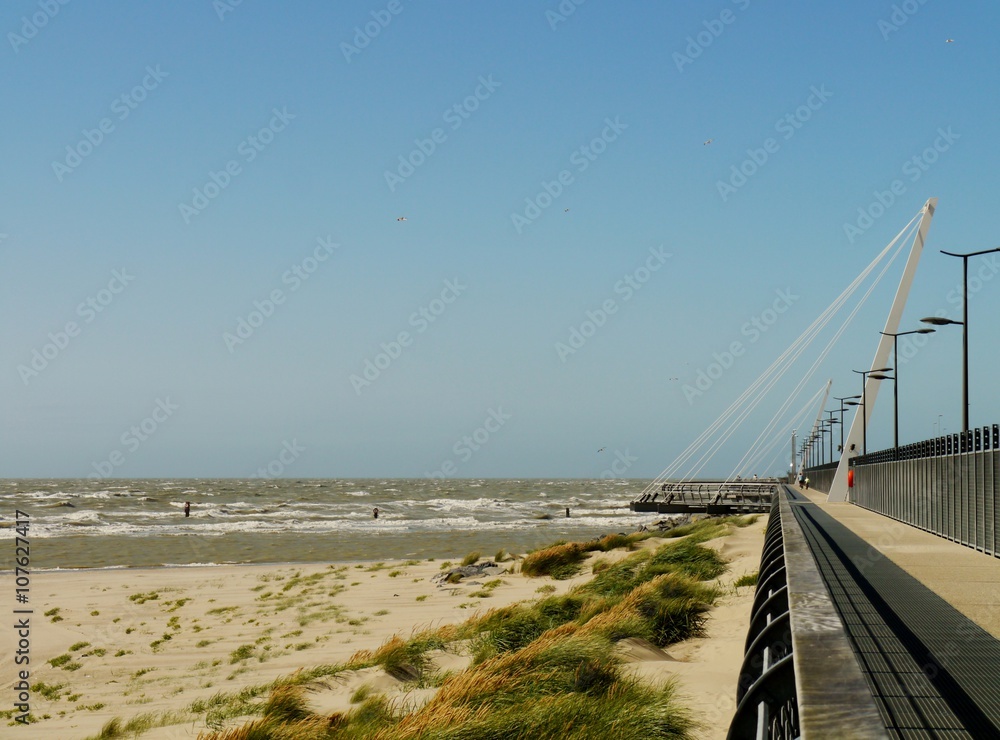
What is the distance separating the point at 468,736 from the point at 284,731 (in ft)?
9.19

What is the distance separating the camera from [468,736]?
7062 mm

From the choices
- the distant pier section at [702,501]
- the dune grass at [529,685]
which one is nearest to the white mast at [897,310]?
the distant pier section at [702,501]

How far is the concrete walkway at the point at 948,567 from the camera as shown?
28.7 ft

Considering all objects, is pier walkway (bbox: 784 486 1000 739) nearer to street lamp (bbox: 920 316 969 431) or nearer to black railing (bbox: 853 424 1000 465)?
black railing (bbox: 853 424 1000 465)

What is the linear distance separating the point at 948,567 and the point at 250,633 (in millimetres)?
13569

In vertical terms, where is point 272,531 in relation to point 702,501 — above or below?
below

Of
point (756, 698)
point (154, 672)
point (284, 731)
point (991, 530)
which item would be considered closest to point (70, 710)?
point (154, 672)

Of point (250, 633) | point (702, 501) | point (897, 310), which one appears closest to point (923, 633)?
point (250, 633)

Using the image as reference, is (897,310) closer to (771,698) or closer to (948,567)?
(948,567)

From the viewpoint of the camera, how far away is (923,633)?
6801mm

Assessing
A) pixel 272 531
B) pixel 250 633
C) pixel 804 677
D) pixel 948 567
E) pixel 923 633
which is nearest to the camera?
pixel 804 677

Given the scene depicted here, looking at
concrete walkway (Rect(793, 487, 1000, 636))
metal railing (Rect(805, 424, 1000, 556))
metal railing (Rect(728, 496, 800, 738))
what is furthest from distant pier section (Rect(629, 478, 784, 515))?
metal railing (Rect(728, 496, 800, 738))

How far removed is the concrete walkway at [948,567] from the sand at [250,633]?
86.9 inches

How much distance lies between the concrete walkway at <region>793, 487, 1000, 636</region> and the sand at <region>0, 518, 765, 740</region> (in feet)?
7.24
